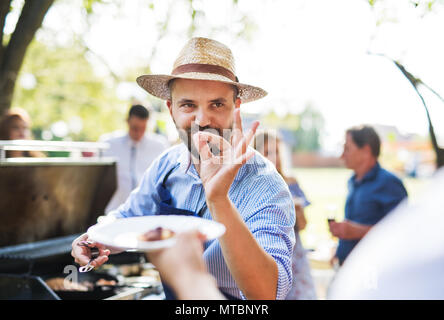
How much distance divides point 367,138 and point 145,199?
2781 millimetres

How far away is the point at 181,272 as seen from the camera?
92cm

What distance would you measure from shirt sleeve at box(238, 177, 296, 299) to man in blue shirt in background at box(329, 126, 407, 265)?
2.17m

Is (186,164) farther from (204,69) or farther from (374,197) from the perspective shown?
(374,197)

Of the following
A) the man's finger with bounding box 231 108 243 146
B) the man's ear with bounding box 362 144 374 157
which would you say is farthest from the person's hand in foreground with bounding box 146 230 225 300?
the man's ear with bounding box 362 144 374 157

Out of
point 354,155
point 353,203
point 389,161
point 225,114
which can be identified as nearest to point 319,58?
point 354,155

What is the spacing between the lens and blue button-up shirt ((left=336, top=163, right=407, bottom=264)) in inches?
149

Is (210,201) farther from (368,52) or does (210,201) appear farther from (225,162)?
(368,52)

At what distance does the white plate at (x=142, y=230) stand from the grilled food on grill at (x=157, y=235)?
23mm

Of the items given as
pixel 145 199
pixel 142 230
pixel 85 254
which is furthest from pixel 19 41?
pixel 142 230

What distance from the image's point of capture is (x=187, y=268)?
92 centimetres

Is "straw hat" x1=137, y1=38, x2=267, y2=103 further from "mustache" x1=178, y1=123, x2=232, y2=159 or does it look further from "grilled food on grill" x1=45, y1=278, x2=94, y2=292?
"grilled food on grill" x1=45, y1=278, x2=94, y2=292
